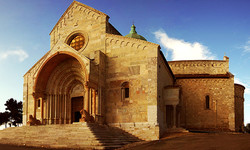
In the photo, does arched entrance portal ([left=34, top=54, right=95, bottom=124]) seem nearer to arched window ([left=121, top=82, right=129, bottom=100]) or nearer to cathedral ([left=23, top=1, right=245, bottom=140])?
cathedral ([left=23, top=1, right=245, bottom=140])

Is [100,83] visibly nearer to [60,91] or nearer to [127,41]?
[127,41]

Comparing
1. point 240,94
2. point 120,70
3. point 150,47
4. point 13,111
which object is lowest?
point 13,111

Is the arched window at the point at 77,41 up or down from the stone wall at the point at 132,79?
up

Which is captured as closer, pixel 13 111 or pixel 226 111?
pixel 226 111

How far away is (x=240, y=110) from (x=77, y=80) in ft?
71.8

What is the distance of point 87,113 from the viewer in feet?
57.4

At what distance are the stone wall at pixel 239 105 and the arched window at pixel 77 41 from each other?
20604 mm

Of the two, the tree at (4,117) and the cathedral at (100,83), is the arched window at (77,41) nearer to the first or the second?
the cathedral at (100,83)

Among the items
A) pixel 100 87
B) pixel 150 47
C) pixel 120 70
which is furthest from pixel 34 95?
pixel 150 47

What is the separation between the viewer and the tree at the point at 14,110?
3697cm

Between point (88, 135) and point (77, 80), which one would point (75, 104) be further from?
point (88, 135)

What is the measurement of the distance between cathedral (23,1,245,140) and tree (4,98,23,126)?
51.4 feet

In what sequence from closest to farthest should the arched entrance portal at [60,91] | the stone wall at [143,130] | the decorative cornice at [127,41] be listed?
the stone wall at [143,130]
the decorative cornice at [127,41]
the arched entrance portal at [60,91]

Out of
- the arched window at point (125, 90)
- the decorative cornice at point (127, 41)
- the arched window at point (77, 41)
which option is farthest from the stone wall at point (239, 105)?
the arched window at point (77, 41)
